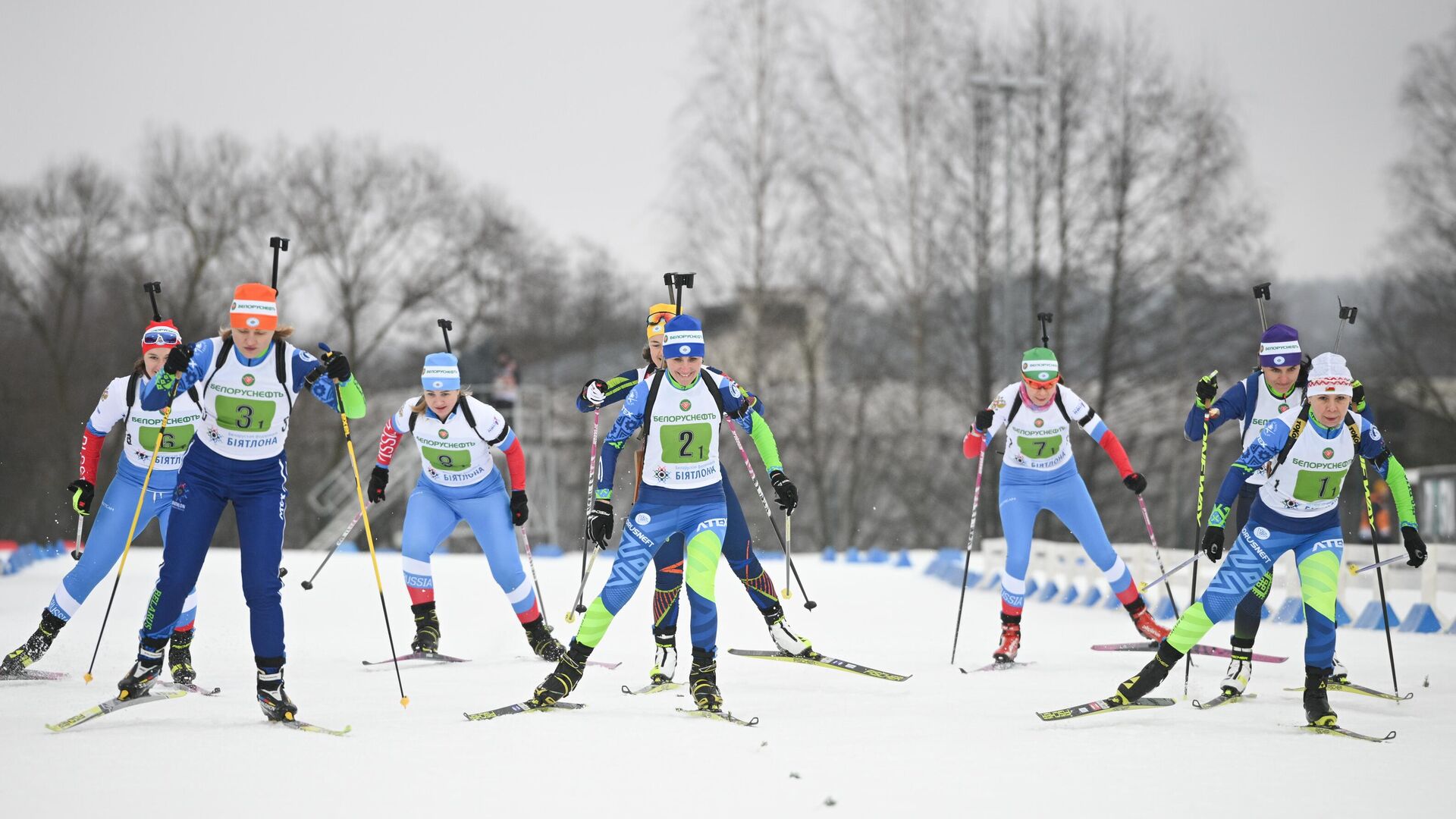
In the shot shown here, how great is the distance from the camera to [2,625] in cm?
1077

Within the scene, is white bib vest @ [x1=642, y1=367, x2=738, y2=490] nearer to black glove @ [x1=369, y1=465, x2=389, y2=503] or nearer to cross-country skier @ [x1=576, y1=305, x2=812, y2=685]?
cross-country skier @ [x1=576, y1=305, x2=812, y2=685]

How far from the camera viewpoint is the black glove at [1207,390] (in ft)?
26.5

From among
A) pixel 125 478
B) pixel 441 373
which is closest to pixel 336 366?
pixel 441 373

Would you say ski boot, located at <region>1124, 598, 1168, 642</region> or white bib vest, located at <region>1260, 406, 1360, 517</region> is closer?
white bib vest, located at <region>1260, 406, 1360, 517</region>

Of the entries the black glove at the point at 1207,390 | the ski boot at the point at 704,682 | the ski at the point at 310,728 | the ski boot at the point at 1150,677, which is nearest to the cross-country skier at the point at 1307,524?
the ski boot at the point at 1150,677

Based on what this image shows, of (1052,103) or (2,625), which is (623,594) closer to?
(2,625)

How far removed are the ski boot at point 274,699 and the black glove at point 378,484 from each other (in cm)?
163

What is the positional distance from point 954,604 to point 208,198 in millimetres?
24820

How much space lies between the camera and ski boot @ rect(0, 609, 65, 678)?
7945 millimetres

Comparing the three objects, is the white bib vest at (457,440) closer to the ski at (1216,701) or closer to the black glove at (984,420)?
the black glove at (984,420)

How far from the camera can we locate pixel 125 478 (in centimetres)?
821

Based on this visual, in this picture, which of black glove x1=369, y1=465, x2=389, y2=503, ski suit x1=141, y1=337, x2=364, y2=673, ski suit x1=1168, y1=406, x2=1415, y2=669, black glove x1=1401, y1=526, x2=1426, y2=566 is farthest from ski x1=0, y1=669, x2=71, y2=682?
black glove x1=1401, y1=526, x2=1426, y2=566

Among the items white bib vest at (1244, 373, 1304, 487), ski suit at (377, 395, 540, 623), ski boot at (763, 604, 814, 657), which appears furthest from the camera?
ski suit at (377, 395, 540, 623)

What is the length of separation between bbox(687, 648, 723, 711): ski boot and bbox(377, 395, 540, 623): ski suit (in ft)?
7.09
